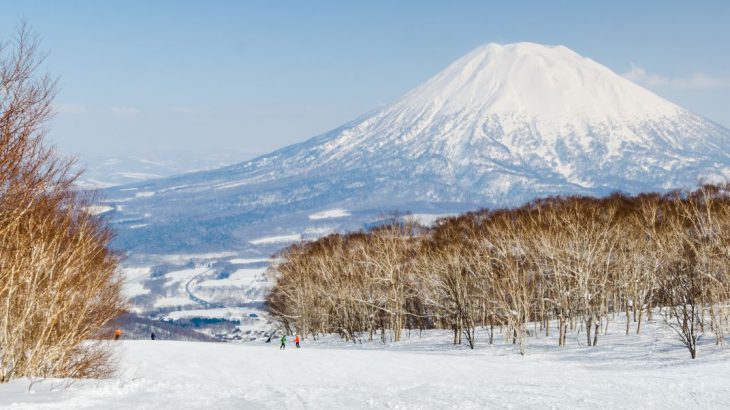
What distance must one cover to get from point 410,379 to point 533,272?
25.5 metres

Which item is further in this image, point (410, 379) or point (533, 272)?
point (533, 272)

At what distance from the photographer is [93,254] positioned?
917 inches

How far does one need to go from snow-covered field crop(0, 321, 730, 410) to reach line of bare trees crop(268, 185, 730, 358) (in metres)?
2.43

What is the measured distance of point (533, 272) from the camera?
48.0 m

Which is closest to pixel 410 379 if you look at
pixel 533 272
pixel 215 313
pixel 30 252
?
pixel 30 252

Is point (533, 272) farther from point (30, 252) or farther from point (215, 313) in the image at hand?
point (215, 313)

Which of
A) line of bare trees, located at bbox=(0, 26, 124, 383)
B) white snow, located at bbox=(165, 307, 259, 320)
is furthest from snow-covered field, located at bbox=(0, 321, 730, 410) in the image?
white snow, located at bbox=(165, 307, 259, 320)

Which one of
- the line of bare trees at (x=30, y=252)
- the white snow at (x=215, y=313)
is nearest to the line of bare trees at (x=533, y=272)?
the line of bare trees at (x=30, y=252)

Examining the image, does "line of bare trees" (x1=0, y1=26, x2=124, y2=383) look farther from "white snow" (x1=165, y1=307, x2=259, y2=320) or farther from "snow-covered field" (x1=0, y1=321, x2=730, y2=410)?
"white snow" (x1=165, y1=307, x2=259, y2=320)

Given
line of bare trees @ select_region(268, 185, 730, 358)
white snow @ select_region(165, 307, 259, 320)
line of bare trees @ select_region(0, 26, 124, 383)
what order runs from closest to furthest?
line of bare trees @ select_region(0, 26, 124, 383) → line of bare trees @ select_region(268, 185, 730, 358) → white snow @ select_region(165, 307, 259, 320)

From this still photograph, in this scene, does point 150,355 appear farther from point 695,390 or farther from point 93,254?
point 695,390

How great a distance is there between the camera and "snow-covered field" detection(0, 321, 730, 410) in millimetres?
16641

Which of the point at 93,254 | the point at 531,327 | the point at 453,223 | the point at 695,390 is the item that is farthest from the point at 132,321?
the point at 695,390

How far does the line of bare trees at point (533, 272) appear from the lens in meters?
37.8
